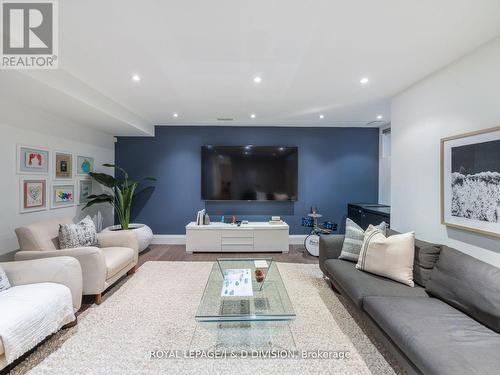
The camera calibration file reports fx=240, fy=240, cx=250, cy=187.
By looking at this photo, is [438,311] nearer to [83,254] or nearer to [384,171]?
[83,254]

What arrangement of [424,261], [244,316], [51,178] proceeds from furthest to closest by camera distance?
[51,178] < [424,261] < [244,316]

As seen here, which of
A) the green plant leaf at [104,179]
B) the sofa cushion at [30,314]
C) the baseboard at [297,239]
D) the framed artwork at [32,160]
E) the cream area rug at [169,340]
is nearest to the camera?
the sofa cushion at [30,314]

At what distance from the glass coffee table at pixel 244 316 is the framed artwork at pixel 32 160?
106 inches

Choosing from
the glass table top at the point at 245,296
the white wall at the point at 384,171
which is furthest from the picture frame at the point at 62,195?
the white wall at the point at 384,171

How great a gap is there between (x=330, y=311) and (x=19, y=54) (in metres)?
3.64

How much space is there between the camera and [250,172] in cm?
470

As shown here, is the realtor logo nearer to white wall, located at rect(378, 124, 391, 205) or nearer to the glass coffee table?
the glass coffee table

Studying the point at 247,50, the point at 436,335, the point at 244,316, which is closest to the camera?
the point at 436,335

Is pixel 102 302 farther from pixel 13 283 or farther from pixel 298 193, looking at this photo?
pixel 298 193

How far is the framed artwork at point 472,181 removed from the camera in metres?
1.83

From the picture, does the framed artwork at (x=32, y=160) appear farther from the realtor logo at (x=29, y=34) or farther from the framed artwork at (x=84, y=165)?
the realtor logo at (x=29, y=34)

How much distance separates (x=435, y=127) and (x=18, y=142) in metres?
4.63

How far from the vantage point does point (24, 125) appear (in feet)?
9.58

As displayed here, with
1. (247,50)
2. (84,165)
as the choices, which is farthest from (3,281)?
(247,50)
